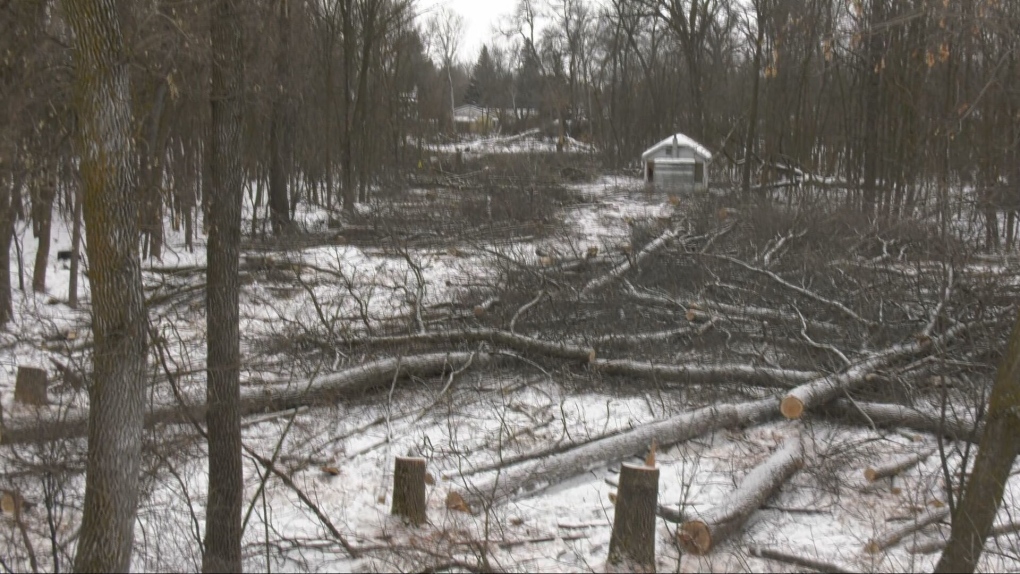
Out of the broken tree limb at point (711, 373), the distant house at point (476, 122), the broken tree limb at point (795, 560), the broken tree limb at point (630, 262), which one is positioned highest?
the distant house at point (476, 122)

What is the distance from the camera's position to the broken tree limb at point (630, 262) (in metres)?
10.4

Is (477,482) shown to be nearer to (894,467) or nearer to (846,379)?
(894,467)

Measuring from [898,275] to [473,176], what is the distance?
63.5 ft

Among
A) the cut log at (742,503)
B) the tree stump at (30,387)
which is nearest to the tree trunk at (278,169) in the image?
the tree stump at (30,387)

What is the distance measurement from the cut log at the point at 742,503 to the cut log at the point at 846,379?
30 centimetres

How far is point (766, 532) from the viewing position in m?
5.39

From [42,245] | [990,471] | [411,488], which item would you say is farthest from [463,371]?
Answer: [42,245]

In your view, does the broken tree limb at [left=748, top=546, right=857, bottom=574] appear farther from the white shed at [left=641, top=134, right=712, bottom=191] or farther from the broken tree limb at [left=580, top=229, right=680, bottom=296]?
the white shed at [left=641, top=134, right=712, bottom=191]

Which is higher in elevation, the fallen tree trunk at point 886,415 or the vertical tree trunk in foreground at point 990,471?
the vertical tree trunk in foreground at point 990,471

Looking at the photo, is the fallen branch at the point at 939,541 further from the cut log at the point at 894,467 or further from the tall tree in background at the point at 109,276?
the tall tree in background at the point at 109,276

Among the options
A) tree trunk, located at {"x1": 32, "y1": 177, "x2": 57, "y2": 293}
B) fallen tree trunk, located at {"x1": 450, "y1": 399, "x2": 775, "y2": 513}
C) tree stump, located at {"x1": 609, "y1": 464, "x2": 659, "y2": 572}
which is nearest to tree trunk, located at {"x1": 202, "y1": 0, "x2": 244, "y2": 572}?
fallen tree trunk, located at {"x1": 450, "y1": 399, "x2": 775, "y2": 513}

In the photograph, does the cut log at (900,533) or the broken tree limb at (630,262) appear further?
the broken tree limb at (630,262)

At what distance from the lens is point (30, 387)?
6.94m

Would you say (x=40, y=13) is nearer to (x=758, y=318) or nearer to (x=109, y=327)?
(x=109, y=327)
